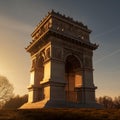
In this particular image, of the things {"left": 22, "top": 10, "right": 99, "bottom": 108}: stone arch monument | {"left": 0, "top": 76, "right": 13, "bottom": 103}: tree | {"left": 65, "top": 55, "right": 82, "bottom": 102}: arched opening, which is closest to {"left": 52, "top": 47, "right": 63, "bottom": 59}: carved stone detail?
{"left": 22, "top": 10, "right": 99, "bottom": 108}: stone arch monument

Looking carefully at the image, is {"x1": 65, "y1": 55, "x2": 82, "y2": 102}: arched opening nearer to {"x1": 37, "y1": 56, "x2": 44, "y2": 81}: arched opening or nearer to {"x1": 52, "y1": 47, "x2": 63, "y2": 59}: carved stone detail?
{"x1": 52, "y1": 47, "x2": 63, "y2": 59}: carved stone detail

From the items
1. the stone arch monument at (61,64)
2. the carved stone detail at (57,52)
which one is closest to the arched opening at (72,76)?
the stone arch monument at (61,64)

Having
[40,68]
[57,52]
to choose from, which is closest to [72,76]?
[40,68]

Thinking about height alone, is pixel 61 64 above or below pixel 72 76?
above

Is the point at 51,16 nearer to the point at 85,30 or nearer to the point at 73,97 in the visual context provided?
the point at 85,30

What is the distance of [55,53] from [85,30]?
452 inches

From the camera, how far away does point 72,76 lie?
1544 inches

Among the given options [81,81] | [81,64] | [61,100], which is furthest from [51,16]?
[61,100]

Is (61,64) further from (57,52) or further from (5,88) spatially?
(5,88)

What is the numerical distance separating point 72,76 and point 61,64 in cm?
657

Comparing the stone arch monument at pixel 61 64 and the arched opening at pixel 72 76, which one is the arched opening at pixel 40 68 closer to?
the stone arch monument at pixel 61 64

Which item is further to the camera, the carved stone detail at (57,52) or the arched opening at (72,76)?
the arched opening at (72,76)

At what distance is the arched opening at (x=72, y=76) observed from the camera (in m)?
36.8

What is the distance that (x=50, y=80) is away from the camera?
3062cm
